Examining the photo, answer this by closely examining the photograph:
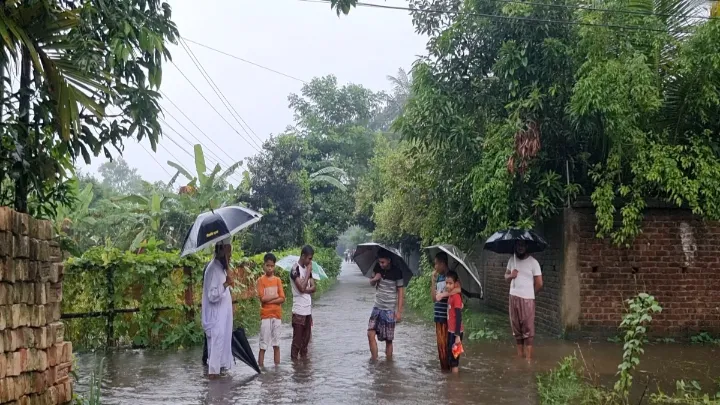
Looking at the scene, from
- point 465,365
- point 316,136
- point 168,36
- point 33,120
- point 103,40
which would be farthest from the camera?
point 316,136

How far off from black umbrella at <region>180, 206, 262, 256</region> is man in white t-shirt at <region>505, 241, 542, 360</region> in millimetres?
3770

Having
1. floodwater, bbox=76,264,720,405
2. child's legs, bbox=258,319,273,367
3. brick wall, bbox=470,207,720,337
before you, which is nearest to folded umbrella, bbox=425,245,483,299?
floodwater, bbox=76,264,720,405

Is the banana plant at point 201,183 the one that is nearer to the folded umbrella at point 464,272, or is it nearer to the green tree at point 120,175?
the folded umbrella at point 464,272

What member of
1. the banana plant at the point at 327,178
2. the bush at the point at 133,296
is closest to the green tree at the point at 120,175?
the banana plant at the point at 327,178

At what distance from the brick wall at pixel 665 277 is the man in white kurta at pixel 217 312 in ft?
19.5

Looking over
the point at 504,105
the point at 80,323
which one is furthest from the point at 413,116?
the point at 80,323

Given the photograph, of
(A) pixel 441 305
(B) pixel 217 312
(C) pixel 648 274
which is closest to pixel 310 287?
(B) pixel 217 312

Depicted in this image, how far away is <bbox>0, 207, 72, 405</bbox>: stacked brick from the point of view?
5.23 meters

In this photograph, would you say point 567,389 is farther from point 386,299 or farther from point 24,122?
point 24,122

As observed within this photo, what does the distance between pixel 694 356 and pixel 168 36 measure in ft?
27.6

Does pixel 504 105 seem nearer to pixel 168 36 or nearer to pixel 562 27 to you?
pixel 562 27

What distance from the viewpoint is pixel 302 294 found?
32.8ft

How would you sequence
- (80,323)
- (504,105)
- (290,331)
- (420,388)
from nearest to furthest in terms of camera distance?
(420,388) < (80,323) < (504,105) < (290,331)

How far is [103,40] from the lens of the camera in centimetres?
673
